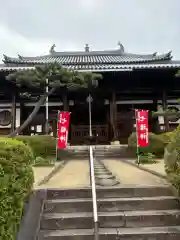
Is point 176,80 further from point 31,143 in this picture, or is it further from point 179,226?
point 179,226

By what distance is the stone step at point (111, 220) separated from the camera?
3.74 metres

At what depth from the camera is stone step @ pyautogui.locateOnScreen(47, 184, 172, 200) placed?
14.8 ft

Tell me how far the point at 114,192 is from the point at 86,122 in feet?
49.2

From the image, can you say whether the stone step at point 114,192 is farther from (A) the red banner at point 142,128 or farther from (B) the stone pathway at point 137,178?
(A) the red banner at point 142,128

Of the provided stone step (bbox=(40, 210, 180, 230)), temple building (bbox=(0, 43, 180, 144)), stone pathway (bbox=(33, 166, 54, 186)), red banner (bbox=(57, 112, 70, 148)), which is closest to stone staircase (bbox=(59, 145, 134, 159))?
red banner (bbox=(57, 112, 70, 148))

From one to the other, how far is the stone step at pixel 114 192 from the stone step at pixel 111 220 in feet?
1.97

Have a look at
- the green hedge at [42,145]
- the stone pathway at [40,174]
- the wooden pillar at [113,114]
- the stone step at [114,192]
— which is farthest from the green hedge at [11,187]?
the wooden pillar at [113,114]

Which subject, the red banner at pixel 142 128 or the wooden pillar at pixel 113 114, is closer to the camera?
the red banner at pixel 142 128

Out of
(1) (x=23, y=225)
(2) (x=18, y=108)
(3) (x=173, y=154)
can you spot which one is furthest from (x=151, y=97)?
(1) (x=23, y=225)

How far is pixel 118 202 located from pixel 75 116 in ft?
48.5

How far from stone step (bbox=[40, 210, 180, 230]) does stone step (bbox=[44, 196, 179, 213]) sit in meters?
0.20

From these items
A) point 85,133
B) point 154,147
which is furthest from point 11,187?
point 85,133

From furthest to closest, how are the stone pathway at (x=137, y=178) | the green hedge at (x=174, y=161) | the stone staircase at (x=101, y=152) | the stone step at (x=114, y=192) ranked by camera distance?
1. the stone staircase at (x=101, y=152)
2. the stone pathway at (x=137, y=178)
3. the stone step at (x=114, y=192)
4. the green hedge at (x=174, y=161)

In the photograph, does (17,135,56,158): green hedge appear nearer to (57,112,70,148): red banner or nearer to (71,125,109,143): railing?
(57,112,70,148): red banner
